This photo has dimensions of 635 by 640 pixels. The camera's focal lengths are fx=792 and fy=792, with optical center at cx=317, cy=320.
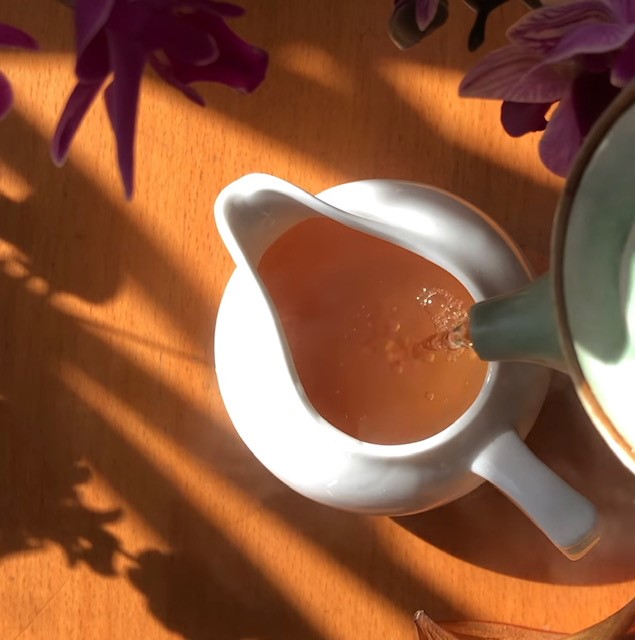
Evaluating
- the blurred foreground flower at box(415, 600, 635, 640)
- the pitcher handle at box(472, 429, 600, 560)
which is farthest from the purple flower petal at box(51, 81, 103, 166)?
the blurred foreground flower at box(415, 600, 635, 640)

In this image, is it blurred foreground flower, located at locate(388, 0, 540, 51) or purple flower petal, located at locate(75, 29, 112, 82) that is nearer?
purple flower petal, located at locate(75, 29, 112, 82)

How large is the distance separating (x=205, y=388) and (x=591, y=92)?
28 cm

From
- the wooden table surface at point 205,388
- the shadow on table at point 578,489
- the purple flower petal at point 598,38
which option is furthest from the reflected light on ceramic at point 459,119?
the purple flower petal at point 598,38

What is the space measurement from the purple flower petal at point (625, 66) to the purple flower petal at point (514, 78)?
0.03 metres

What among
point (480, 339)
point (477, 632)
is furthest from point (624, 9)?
Result: point (477, 632)

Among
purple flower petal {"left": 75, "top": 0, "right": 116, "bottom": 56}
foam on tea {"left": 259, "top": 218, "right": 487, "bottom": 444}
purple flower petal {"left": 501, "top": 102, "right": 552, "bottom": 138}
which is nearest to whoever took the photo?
purple flower petal {"left": 75, "top": 0, "right": 116, "bottom": 56}

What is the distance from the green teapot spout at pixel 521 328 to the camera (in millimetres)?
256

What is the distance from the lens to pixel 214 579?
465 mm

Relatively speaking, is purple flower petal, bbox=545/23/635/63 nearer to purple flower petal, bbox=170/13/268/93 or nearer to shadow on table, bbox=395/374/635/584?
purple flower petal, bbox=170/13/268/93

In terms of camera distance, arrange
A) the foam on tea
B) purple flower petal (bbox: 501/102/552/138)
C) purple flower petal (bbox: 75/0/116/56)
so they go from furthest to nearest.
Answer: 1. the foam on tea
2. purple flower petal (bbox: 501/102/552/138)
3. purple flower petal (bbox: 75/0/116/56)

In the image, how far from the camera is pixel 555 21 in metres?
0.25

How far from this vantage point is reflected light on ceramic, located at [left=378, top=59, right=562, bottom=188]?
473 mm

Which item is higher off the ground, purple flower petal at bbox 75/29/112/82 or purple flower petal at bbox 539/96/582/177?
purple flower petal at bbox 539/96/582/177

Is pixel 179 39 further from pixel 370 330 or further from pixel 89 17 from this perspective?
pixel 370 330
